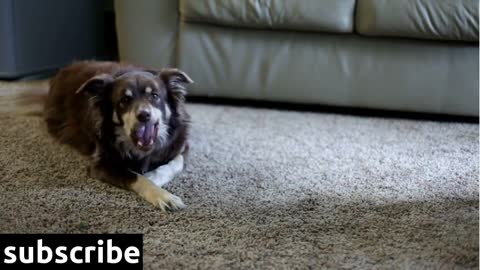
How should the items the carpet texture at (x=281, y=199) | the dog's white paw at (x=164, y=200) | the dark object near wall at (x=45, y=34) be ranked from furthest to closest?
1. the dark object near wall at (x=45, y=34)
2. the dog's white paw at (x=164, y=200)
3. the carpet texture at (x=281, y=199)

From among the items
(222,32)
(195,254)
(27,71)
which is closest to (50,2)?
(27,71)

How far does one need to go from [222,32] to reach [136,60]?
0.41 meters

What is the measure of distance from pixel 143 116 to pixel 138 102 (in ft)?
0.16

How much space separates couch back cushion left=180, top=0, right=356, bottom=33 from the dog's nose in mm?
932

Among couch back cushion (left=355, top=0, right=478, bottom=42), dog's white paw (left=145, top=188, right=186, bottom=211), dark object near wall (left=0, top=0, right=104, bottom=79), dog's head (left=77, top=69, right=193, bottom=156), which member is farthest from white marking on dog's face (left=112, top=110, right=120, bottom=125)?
dark object near wall (left=0, top=0, right=104, bottom=79)

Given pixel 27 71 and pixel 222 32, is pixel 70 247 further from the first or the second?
pixel 27 71

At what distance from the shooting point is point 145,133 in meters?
1.56

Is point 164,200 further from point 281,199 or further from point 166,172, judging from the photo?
point 281,199

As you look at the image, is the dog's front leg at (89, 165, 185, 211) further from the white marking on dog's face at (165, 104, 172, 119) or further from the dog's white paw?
the white marking on dog's face at (165, 104, 172, 119)

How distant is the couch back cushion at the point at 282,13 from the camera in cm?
230

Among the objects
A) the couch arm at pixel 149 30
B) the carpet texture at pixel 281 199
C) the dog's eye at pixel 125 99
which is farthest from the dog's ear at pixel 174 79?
the couch arm at pixel 149 30

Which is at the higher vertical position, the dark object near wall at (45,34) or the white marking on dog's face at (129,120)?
the white marking on dog's face at (129,120)

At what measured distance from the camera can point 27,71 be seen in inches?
108

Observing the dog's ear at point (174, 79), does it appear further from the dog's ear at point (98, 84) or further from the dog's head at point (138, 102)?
the dog's ear at point (98, 84)
